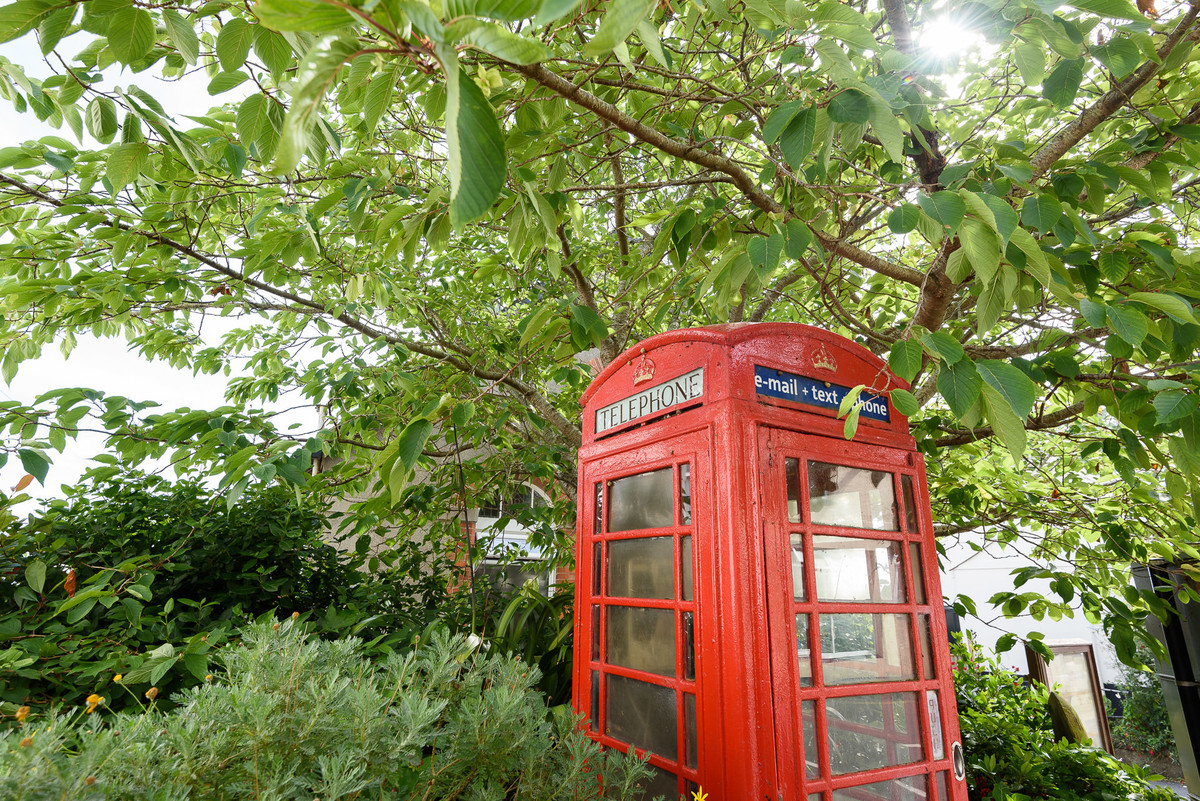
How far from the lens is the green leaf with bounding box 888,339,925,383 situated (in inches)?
71.9

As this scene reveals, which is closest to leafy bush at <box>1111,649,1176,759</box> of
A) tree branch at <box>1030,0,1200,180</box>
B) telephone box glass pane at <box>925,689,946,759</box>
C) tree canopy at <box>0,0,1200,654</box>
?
tree canopy at <box>0,0,1200,654</box>

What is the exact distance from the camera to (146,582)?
2.87 m

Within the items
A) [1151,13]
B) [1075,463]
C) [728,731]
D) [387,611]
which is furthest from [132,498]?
[1075,463]

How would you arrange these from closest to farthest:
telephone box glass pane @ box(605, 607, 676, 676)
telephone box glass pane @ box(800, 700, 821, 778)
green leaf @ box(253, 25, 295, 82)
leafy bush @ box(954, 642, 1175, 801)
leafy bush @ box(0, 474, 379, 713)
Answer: green leaf @ box(253, 25, 295, 82) < telephone box glass pane @ box(800, 700, 821, 778) < telephone box glass pane @ box(605, 607, 676, 676) < leafy bush @ box(0, 474, 379, 713) < leafy bush @ box(954, 642, 1175, 801)

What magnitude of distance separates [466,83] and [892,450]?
2.44 metres

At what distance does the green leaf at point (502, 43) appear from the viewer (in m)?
0.66

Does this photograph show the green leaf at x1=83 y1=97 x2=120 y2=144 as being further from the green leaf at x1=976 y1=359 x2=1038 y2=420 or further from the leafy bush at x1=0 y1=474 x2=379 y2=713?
the green leaf at x1=976 y1=359 x2=1038 y2=420

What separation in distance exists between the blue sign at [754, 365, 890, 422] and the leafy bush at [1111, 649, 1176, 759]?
39.0ft

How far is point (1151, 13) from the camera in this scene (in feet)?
8.30

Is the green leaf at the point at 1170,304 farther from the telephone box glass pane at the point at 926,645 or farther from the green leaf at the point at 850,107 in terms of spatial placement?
the telephone box glass pane at the point at 926,645

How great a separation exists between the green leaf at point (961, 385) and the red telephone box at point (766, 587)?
47 cm

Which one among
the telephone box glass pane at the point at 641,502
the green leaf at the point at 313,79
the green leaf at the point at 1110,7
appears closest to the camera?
the green leaf at the point at 313,79

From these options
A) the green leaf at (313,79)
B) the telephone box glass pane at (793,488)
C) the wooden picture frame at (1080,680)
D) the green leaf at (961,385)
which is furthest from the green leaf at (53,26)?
the wooden picture frame at (1080,680)

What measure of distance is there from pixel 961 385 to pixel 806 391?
0.79 m
